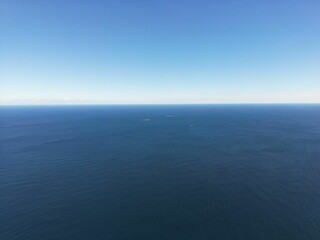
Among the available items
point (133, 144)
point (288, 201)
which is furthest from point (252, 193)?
point (133, 144)

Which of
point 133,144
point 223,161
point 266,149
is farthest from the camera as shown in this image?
point 133,144

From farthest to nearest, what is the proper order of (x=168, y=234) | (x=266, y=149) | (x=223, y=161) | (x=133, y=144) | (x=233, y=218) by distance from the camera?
(x=133, y=144) → (x=266, y=149) → (x=223, y=161) → (x=233, y=218) → (x=168, y=234)

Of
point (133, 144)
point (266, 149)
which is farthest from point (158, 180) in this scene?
point (266, 149)

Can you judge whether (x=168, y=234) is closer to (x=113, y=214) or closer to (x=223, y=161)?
(x=113, y=214)

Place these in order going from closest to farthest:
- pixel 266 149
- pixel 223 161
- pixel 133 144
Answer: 1. pixel 223 161
2. pixel 266 149
3. pixel 133 144

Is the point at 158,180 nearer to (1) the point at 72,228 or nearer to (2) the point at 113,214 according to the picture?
(2) the point at 113,214

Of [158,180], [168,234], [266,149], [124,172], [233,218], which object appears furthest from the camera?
[266,149]

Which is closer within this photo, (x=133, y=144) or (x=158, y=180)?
(x=158, y=180)

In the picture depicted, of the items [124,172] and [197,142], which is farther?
[197,142]
